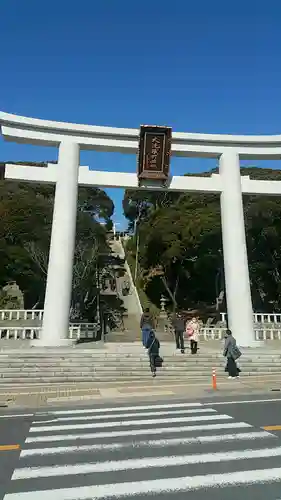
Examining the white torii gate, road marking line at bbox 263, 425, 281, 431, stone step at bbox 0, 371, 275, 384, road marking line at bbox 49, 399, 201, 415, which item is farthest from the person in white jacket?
road marking line at bbox 263, 425, 281, 431

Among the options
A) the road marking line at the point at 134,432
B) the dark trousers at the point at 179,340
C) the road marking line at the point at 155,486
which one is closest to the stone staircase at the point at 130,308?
the dark trousers at the point at 179,340

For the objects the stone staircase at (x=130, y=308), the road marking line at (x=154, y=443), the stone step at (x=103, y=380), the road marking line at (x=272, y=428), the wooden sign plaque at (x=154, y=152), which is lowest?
the road marking line at (x=154, y=443)

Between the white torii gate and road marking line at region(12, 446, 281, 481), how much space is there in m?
10.5

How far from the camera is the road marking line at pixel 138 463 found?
4.54 m

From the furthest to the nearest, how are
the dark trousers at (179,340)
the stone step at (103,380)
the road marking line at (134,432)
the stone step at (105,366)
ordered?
1. the dark trousers at (179,340)
2. the stone step at (105,366)
3. the stone step at (103,380)
4. the road marking line at (134,432)

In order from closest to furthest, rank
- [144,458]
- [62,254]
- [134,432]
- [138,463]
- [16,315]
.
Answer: [138,463] < [144,458] < [134,432] < [62,254] < [16,315]

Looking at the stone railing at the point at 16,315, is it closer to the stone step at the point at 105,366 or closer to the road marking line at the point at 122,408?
the stone step at the point at 105,366

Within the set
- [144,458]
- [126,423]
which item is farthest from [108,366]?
[144,458]

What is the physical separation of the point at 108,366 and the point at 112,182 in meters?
7.91

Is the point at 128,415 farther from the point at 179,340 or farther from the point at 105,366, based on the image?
the point at 179,340

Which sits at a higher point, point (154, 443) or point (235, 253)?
point (235, 253)

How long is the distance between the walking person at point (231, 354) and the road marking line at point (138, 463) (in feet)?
21.1

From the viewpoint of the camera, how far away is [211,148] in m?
17.6

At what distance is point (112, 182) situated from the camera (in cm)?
1678
